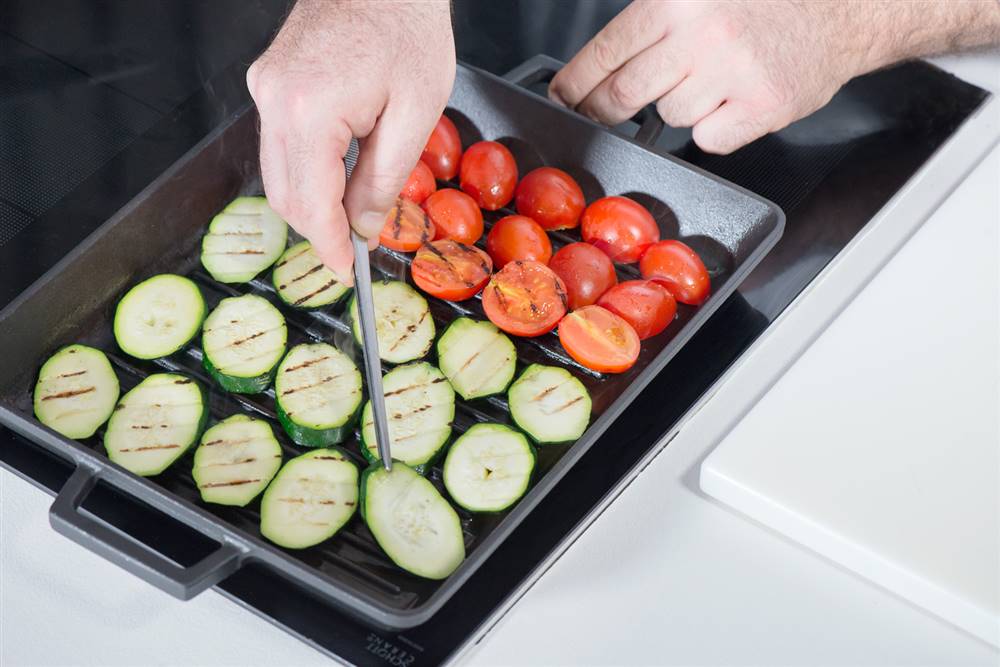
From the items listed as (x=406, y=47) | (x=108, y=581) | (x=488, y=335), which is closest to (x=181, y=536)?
(x=108, y=581)

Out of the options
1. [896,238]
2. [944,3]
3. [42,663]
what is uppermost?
[944,3]

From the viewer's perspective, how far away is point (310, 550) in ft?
3.96

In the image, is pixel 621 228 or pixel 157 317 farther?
pixel 621 228

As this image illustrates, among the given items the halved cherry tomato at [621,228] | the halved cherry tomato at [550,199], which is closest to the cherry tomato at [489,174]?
the halved cherry tomato at [550,199]

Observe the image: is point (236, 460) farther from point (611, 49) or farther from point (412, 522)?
point (611, 49)

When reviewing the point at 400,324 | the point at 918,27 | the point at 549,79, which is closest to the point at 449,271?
the point at 400,324

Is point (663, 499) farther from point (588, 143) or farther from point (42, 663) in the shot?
point (42, 663)

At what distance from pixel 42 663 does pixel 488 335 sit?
663mm

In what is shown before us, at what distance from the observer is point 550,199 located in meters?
1.57

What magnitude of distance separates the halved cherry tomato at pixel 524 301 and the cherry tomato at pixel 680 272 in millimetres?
152

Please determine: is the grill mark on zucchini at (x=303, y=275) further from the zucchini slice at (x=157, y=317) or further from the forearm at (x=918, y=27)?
the forearm at (x=918, y=27)

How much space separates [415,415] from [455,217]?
36 cm

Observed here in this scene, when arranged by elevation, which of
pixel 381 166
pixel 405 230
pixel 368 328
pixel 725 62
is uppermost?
pixel 725 62

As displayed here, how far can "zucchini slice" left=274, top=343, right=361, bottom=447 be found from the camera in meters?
1.31
